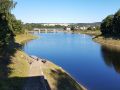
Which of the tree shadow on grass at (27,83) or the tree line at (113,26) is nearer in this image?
the tree shadow on grass at (27,83)

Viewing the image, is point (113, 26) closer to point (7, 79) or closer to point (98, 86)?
point (98, 86)

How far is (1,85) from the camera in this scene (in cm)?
3209

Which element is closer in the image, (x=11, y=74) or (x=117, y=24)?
(x=11, y=74)

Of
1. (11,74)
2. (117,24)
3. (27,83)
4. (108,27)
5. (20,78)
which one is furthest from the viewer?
(108,27)

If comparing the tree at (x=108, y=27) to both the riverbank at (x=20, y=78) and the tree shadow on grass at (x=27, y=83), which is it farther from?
the tree shadow on grass at (x=27, y=83)

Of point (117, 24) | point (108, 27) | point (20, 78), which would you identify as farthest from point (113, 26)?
point (20, 78)

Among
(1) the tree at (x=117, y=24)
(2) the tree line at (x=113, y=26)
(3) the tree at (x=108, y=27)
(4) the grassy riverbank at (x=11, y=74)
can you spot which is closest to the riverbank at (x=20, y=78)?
(4) the grassy riverbank at (x=11, y=74)

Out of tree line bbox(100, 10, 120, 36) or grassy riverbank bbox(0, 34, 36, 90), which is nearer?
grassy riverbank bbox(0, 34, 36, 90)

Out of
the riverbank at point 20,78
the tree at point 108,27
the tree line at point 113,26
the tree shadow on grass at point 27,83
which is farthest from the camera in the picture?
the tree at point 108,27

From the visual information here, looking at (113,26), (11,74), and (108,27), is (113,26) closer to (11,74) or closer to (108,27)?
(108,27)

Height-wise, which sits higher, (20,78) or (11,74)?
(20,78)

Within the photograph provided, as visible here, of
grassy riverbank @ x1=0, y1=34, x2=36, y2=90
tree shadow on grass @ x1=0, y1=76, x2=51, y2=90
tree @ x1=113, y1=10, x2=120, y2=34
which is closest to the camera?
tree shadow on grass @ x1=0, y1=76, x2=51, y2=90

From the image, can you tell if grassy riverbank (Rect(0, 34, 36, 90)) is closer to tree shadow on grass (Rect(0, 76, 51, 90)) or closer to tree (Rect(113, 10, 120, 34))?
tree shadow on grass (Rect(0, 76, 51, 90))

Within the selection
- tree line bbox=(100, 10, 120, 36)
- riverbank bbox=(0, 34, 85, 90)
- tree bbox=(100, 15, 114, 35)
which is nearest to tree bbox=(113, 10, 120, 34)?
tree line bbox=(100, 10, 120, 36)
